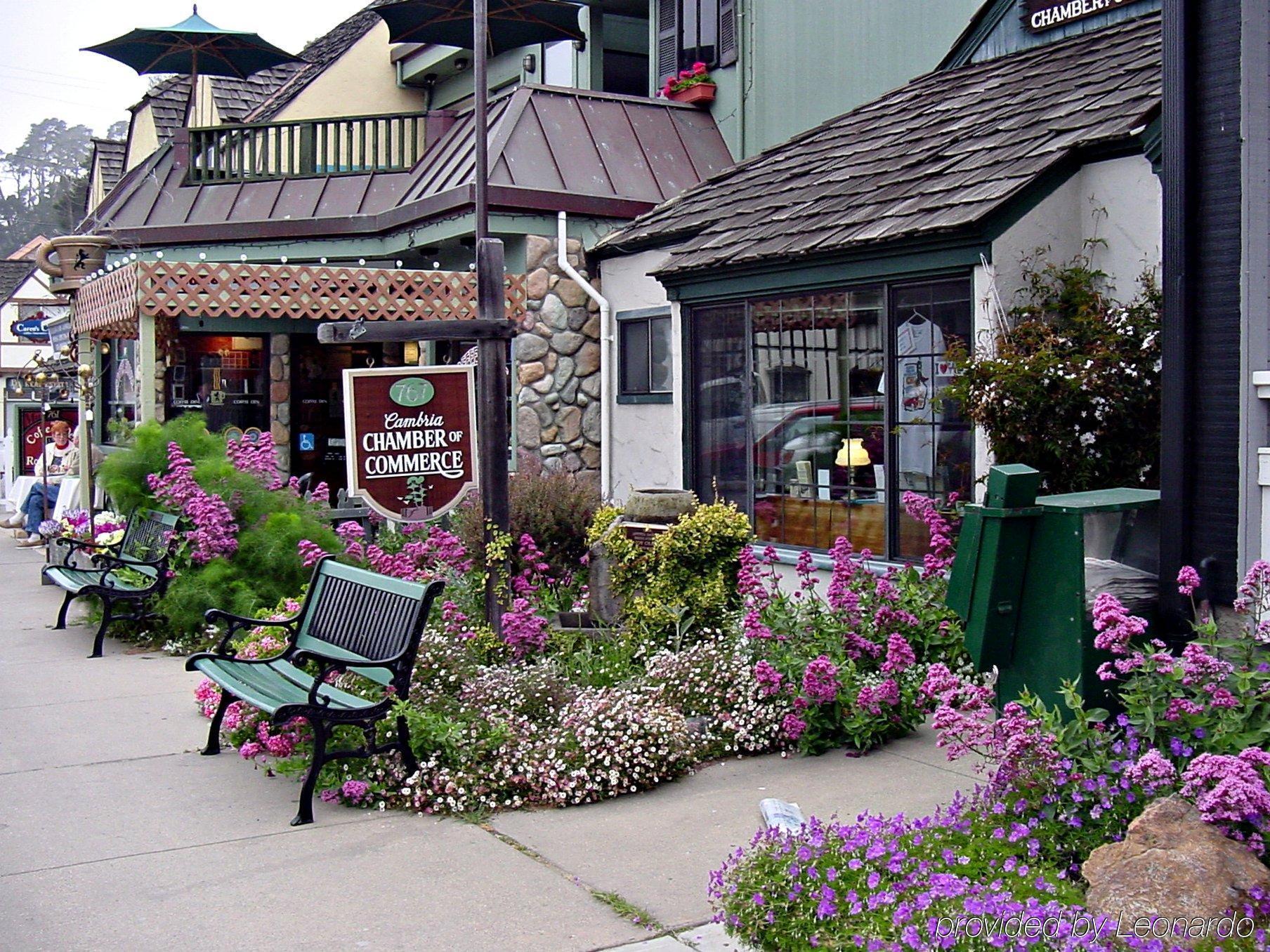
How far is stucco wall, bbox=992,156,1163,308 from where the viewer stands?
24.1 feet

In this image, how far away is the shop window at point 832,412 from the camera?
27.0ft

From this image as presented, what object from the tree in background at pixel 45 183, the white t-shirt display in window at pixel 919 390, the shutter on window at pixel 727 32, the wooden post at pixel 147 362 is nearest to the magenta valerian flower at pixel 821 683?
the white t-shirt display in window at pixel 919 390

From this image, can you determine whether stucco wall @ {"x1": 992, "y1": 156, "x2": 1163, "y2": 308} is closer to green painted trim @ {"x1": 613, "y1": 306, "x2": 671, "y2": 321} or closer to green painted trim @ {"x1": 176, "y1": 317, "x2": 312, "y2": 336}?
green painted trim @ {"x1": 613, "y1": 306, "x2": 671, "y2": 321}

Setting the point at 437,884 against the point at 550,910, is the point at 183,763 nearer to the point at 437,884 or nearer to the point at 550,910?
the point at 437,884

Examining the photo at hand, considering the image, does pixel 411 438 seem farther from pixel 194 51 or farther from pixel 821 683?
pixel 194 51

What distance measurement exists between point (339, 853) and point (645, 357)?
7429 mm

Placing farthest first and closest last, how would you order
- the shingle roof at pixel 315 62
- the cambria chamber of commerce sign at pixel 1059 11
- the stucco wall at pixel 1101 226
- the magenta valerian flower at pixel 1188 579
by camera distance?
the shingle roof at pixel 315 62 < the cambria chamber of commerce sign at pixel 1059 11 < the stucco wall at pixel 1101 226 < the magenta valerian flower at pixel 1188 579

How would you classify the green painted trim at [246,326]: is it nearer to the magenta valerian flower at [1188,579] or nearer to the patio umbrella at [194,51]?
the patio umbrella at [194,51]

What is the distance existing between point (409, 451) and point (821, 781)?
9.14 feet

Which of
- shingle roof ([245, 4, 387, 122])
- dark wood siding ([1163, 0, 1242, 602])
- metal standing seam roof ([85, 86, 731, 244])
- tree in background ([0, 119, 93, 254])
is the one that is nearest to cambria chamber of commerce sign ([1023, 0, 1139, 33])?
metal standing seam roof ([85, 86, 731, 244])

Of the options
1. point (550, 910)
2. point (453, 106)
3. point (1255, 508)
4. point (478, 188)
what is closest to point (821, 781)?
point (550, 910)

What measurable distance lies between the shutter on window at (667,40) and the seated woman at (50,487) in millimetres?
9004

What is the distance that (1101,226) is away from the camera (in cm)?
768

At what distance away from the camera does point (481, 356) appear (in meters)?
7.08
